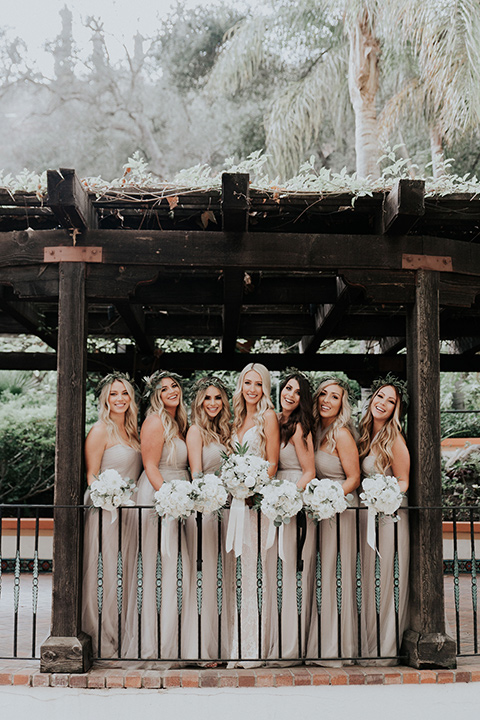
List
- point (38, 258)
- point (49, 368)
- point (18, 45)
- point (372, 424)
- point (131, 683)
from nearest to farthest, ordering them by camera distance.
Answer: point (131, 683) < point (38, 258) < point (372, 424) < point (49, 368) < point (18, 45)

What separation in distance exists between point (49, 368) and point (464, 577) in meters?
6.02

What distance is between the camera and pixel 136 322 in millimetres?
6969

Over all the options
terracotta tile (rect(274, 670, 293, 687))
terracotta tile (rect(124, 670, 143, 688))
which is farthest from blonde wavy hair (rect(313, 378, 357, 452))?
terracotta tile (rect(124, 670, 143, 688))

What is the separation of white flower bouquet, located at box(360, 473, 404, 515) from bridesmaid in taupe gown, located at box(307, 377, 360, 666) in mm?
276

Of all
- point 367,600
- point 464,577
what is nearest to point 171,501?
point 367,600

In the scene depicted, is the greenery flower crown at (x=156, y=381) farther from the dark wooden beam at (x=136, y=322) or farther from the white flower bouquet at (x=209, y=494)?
the white flower bouquet at (x=209, y=494)

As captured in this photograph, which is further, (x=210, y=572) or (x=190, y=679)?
(x=210, y=572)

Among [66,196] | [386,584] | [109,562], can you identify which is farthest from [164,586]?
[66,196]

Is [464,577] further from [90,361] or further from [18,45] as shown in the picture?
[18,45]

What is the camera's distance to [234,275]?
5449 mm

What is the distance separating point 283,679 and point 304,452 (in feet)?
5.12

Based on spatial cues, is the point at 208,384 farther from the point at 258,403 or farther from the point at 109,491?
the point at 109,491

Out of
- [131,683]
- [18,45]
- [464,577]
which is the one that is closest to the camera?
[131,683]

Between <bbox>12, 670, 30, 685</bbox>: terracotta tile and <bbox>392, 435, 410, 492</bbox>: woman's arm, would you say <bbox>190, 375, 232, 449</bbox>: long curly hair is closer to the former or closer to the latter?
<bbox>392, 435, 410, 492</bbox>: woman's arm
